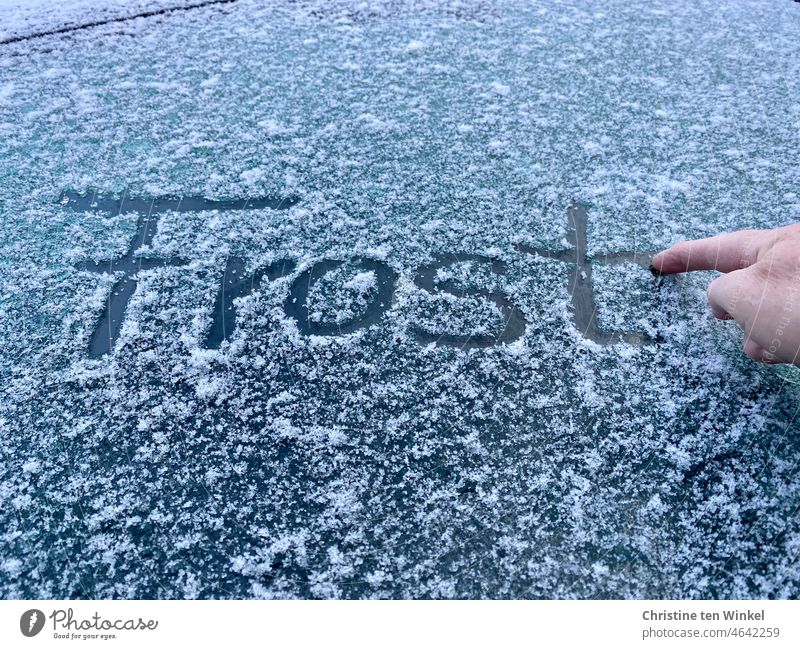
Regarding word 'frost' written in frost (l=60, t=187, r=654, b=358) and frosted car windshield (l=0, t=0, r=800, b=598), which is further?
word 'frost' written in frost (l=60, t=187, r=654, b=358)

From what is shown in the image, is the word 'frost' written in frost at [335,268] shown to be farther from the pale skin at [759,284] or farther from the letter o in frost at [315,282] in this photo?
the pale skin at [759,284]

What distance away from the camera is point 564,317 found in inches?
32.9

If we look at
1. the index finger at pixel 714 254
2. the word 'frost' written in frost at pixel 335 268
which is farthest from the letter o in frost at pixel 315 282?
the index finger at pixel 714 254

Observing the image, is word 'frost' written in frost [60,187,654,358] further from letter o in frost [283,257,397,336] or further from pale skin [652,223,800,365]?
pale skin [652,223,800,365]

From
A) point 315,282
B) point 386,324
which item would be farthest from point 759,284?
point 315,282

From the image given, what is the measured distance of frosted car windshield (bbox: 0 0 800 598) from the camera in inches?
24.9

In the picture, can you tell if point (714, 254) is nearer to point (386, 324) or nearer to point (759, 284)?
point (759, 284)

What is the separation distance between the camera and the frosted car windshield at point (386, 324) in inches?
24.9

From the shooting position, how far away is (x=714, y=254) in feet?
2.74

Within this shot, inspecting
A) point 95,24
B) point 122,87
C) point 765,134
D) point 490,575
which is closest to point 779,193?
point 765,134

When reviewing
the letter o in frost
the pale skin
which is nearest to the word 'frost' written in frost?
the letter o in frost

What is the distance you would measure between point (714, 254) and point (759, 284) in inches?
4.7
